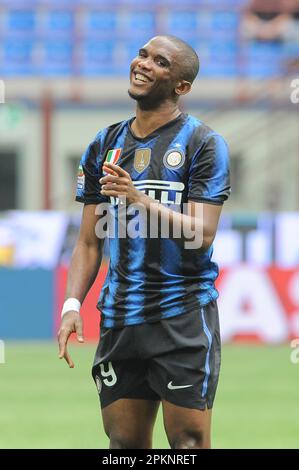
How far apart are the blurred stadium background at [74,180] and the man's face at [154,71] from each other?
14.4ft

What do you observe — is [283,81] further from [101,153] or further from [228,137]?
[101,153]

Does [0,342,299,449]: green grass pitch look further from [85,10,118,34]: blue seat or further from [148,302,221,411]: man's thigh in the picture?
[85,10,118,34]: blue seat

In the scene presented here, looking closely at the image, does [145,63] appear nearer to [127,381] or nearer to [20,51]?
[127,381]

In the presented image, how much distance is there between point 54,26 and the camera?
23.1 metres

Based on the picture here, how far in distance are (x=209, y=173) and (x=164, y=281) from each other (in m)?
0.49

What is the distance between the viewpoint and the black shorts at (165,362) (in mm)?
5039

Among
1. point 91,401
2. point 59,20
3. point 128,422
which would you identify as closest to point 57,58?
point 59,20

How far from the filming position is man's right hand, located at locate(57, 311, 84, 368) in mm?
5125

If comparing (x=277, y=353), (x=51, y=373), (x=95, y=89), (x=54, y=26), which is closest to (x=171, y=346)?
(x=51, y=373)

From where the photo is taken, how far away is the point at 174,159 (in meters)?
5.06

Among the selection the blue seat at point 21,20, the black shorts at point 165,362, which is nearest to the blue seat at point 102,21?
the blue seat at point 21,20

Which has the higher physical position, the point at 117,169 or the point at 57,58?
the point at 57,58

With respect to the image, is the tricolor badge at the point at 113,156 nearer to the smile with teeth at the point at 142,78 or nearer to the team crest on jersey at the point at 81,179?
the team crest on jersey at the point at 81,179

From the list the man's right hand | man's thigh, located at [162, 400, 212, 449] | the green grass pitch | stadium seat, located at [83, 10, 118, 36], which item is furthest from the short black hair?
stadium seat, located at [83, 10, 118, 36]
